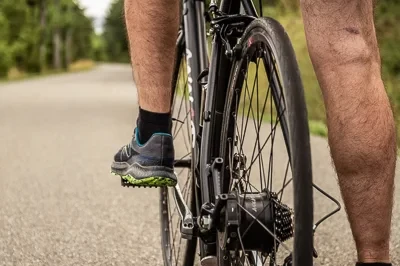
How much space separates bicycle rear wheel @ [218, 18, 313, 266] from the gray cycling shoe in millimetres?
198

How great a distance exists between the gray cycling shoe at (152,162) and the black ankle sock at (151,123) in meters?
0.01

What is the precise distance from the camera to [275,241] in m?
1.62

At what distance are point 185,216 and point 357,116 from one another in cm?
75

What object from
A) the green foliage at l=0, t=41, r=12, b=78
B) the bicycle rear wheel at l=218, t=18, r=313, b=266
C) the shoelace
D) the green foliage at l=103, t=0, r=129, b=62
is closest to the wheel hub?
the bicycle rear wheel at l=218, t=18, r=313, b=266

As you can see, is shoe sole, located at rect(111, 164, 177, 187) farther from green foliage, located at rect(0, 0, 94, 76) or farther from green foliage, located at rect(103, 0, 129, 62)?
green foliage, located at rect(103, 0, 129, 62)

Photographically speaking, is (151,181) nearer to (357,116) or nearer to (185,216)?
(185,216)

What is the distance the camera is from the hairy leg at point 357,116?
1.57 m

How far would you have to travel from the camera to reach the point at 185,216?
2195 millimetres

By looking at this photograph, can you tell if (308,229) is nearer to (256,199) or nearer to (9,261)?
(256,199)

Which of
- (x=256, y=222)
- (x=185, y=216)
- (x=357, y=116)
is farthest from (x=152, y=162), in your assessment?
(x=357, y=116)

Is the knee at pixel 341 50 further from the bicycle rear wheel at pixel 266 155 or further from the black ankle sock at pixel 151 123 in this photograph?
the black ankle sock at pixel 151 123

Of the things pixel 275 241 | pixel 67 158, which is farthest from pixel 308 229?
pixel 67 158

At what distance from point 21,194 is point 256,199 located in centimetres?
334

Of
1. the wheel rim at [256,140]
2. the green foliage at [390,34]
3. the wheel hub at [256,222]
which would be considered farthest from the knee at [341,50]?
the green foliage at [390,34]
